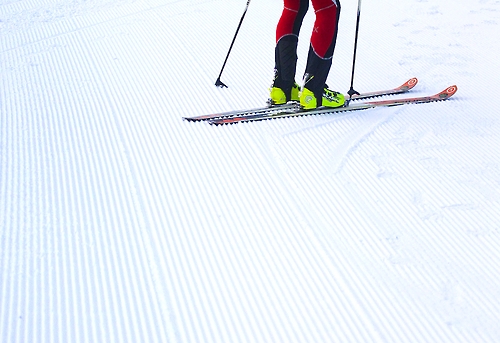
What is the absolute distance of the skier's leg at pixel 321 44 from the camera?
2664 millimetres

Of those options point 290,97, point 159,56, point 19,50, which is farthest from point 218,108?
point 19,50

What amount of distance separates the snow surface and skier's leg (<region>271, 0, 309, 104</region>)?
0.23 meters

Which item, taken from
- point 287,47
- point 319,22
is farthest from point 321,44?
point 287,47

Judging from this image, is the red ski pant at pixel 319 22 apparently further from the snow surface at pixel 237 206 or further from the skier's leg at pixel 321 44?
the snow surface at pixel 237 206

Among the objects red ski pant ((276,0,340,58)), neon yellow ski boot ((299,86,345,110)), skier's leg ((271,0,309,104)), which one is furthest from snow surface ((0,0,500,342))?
red ski pant ((276,0,340,58))

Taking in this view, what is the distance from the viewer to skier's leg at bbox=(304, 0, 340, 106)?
2.66m

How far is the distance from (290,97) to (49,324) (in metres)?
2.08

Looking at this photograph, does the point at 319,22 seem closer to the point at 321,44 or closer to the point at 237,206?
the point at 321,44

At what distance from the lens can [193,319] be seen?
1.62m

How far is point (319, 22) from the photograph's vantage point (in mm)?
2711

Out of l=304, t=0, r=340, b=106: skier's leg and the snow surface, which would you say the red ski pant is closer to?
l=304, t=0, r=340, b=106: skier's leg

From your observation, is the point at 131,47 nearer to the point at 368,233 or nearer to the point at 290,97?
the point at 290,97

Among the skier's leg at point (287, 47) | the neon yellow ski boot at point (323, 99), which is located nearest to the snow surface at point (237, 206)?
the neon yellow ski boot at point (323, 99)

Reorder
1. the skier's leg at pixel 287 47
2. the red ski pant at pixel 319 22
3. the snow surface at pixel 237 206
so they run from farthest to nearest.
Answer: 1. the skier's leg at pixel 287 47
2. the red ski pant at pixel 319 22
3. the snow surface at pixel 237 206
